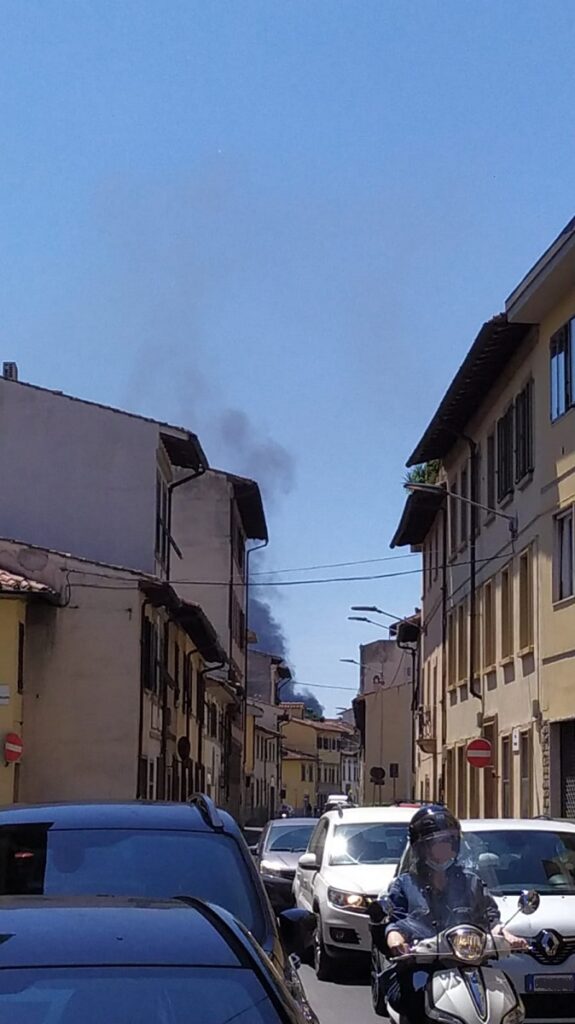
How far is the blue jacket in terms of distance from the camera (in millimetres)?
7031

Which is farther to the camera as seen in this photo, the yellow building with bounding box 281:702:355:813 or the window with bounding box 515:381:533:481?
the yellow building with bounding box 281:702:355:813

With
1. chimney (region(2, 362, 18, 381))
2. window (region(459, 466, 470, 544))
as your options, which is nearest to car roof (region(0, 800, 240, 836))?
window (region(459, 466, 470, 544))

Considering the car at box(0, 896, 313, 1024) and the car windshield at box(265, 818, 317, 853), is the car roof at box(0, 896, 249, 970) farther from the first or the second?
the car windshield at box(265, 818, 317, 853)

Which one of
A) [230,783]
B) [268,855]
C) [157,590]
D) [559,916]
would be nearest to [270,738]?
[230,783]

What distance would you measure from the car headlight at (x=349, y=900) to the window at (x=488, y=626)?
19171 mm

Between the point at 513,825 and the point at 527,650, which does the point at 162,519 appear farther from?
the point at 513,825

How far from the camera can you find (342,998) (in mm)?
13211

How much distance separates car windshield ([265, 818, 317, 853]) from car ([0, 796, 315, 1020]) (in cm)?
1457

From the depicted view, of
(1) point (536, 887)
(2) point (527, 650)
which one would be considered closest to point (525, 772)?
(2) point (527, 650)

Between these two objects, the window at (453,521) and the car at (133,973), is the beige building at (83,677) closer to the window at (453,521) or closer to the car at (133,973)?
the window at (453,521)

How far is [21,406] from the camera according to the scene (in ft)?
123

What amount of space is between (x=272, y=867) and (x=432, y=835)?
13.2m

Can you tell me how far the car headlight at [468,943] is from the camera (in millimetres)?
6555

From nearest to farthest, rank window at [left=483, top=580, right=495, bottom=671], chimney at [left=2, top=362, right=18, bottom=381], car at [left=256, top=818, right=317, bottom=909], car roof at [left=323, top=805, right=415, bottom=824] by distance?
1. car roof at [left=323, top=805, right=415, bottom=824]
2. car at [left=256, top=818, right=317, bottom=909]
3. window at [left=483, top=580, right=495, bottom=671]
4. chimney at [left=2, top=362, right=18, bottom=381]
